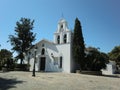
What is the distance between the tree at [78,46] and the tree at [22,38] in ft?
27.2

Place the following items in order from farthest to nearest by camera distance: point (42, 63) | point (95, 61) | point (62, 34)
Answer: point (42, 63) → point (62, 34) → point (95, 61)

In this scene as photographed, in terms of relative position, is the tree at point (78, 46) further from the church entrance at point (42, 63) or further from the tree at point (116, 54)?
the tree at point (116, 54)

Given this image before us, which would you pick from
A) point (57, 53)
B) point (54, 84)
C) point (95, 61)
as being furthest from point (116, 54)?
point (54, 84)

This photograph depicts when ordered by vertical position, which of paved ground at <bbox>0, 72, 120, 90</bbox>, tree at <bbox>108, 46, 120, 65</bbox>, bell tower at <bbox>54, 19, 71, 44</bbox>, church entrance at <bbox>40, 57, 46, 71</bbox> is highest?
bell tower at <bbox>54, 19, 71, 44</bbox>

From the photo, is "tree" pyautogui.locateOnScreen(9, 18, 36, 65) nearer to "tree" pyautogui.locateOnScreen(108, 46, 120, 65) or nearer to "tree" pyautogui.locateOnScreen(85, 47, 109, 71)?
"tree" pyautogui.locateOnScreen(85, 47, 109, 71)

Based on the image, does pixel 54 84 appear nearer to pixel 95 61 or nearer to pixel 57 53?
pixel 95 61

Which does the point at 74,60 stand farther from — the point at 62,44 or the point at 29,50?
the point at 29,50

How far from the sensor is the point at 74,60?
90.7 ft

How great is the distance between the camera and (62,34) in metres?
28.9

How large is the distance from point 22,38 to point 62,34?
754cm

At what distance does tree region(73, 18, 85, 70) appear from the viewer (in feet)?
84.9

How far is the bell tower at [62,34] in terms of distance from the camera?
28.0 meters

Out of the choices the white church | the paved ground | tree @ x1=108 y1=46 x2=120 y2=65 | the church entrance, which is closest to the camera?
the paved ground

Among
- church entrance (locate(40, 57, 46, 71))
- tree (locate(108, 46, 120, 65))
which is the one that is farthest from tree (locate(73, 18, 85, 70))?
tree (locate(108, 46, 120, 65))
